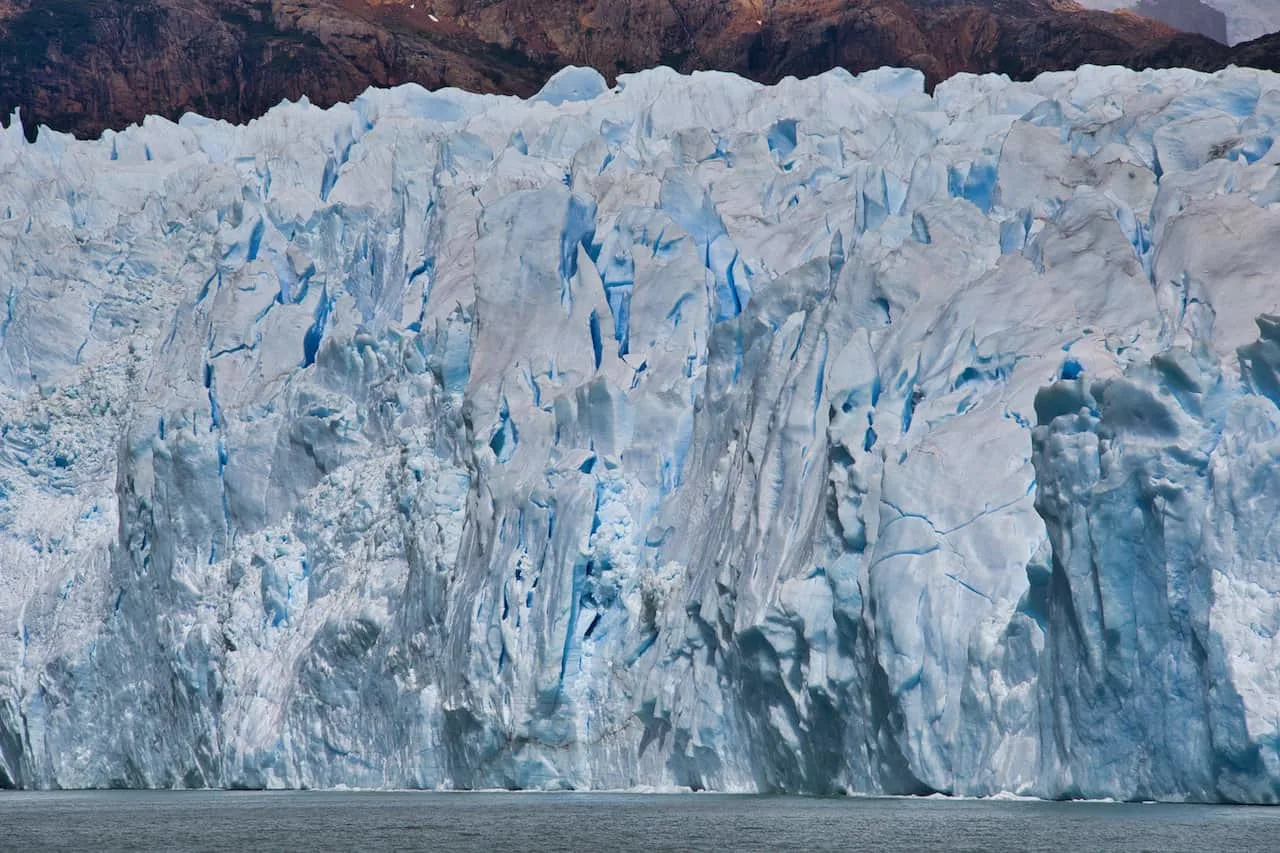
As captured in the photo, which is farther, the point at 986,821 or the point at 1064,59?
the point at 1064,59

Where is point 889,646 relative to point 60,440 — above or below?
below

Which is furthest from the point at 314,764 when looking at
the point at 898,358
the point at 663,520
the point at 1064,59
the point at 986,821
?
the point at 1064,59

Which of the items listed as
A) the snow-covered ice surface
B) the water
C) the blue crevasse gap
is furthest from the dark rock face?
the water

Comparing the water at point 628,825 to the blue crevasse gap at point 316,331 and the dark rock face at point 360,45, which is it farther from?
the dark rock face at point 360,45

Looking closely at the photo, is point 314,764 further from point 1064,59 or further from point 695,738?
point 1064,59

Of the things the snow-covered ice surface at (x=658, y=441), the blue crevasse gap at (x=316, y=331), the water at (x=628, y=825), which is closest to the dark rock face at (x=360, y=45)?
the snow-covered ice surface at (x=658, y=441)

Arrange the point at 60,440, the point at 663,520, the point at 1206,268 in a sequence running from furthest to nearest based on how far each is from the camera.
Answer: the point at 60,440 → the point at 663,520 → the point at 1206,268
